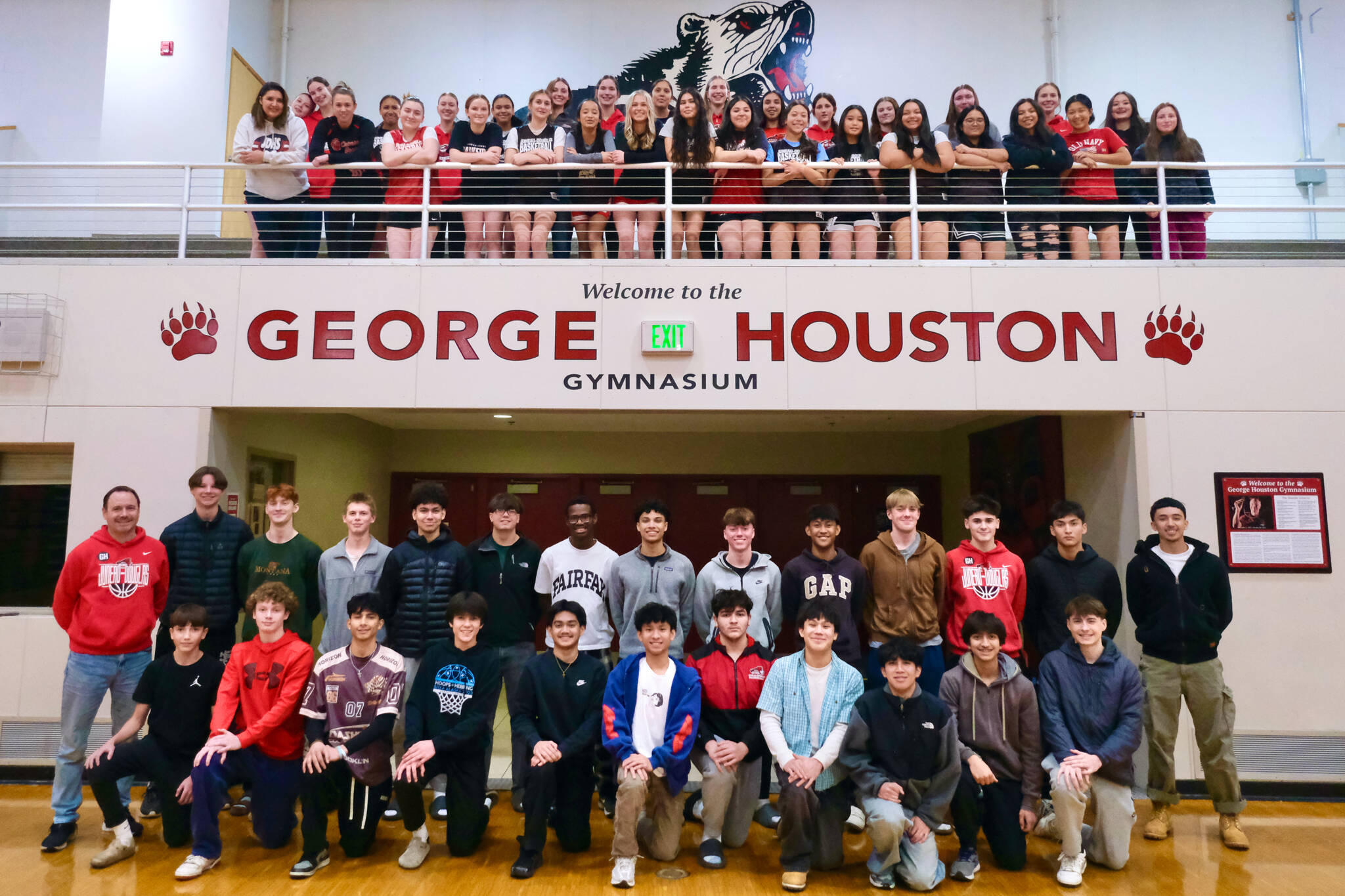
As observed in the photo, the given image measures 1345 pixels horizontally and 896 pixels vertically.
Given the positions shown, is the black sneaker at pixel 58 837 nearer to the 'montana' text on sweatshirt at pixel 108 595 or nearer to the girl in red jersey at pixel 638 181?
the 'montana' text on sweatshirt at pixel 108 595

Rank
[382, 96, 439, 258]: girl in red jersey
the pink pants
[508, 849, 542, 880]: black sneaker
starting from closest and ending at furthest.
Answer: [508, 849, 542, 880]: black sneaker, [382, 96, 439, 258]: girl in red jersey, the pink pants

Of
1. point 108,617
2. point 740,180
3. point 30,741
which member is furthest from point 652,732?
point 30,741

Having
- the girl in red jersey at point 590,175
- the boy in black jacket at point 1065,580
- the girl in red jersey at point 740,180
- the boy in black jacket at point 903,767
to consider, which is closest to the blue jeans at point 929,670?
the boy in black jacket at point 1065,580

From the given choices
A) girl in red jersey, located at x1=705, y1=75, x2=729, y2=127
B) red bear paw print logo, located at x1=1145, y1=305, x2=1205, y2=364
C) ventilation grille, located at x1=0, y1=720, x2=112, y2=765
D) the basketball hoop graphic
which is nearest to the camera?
the basketball hoop graphic

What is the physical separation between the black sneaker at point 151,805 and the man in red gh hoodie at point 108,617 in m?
0.09

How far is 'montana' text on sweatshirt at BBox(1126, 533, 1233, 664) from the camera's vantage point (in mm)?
4359

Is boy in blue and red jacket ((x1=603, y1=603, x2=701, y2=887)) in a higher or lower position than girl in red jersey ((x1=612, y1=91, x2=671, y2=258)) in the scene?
lower

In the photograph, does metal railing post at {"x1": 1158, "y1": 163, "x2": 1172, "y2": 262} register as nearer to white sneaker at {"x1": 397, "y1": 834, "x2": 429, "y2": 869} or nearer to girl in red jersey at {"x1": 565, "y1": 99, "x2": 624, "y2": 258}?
girl in red jersey at {"x1": 565, "y1": 99, "x2": 624, "y2": 258}

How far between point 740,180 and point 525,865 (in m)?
4.62

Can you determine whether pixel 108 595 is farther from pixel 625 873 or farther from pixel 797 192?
pixel 797 192

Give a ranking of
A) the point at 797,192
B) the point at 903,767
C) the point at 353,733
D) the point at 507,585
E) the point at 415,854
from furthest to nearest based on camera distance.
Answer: the point at 797,192, the point at 507,585, the point at 353,733, the point at 415,854, the point at 903,767

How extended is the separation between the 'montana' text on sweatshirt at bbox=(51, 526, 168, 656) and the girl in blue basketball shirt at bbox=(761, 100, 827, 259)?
4.38 meters

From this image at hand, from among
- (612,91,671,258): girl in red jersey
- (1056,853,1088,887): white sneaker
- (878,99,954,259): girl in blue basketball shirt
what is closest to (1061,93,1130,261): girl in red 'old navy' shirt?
(878,99,954,259): girl in blue basketball shirt

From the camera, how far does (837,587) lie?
14.6 ft
